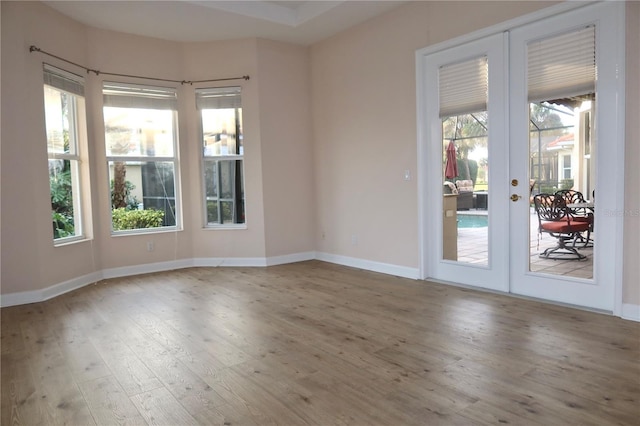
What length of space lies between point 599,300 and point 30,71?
540cm

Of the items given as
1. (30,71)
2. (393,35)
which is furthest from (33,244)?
(393,35)

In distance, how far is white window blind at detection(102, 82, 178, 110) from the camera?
515cm

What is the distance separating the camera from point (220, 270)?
17.7 ft

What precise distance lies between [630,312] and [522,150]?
149 centimetres

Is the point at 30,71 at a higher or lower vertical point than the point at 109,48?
lower

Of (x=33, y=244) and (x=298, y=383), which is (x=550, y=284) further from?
(x=33, y=244)

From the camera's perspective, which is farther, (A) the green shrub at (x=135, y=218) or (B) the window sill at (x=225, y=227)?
(B) the window sill at (x=225, y=227)

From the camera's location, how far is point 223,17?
475cm

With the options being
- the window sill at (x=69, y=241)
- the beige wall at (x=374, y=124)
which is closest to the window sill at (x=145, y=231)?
the window sill at (x=69, y=241)

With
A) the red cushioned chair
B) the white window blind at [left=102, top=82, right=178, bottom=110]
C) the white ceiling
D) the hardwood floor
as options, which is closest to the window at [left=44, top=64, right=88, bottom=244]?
the white window blind at [left=102, top=82, right=178, bottom=110]

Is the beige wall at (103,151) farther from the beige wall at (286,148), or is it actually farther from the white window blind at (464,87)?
the white window blind at (464,87)

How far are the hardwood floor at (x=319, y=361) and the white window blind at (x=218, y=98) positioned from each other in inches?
103

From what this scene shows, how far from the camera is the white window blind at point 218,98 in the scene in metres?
5.58

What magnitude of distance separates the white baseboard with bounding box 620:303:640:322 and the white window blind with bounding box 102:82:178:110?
5.16 meters
